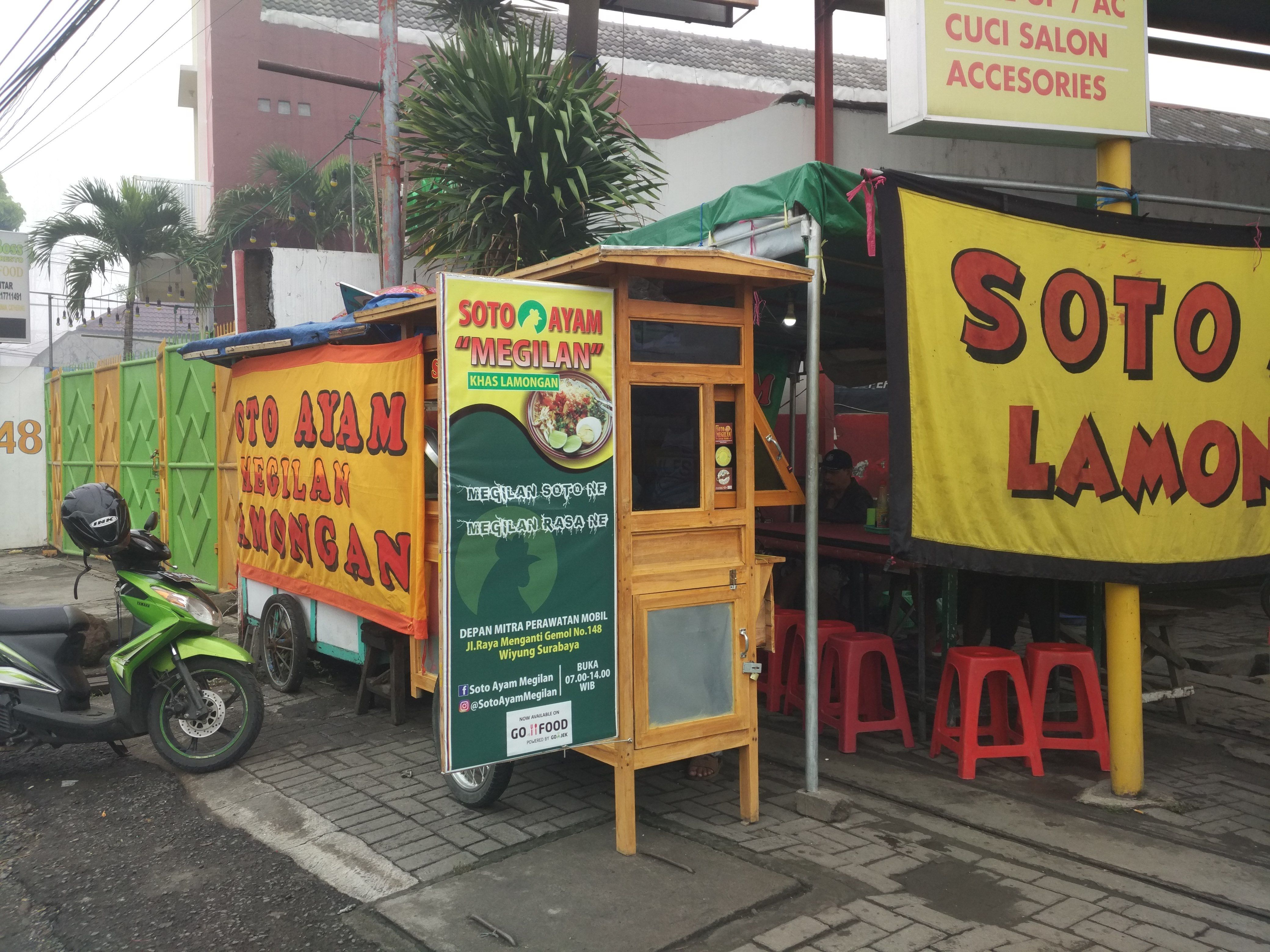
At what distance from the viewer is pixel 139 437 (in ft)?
40.6

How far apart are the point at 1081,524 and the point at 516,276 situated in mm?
2977

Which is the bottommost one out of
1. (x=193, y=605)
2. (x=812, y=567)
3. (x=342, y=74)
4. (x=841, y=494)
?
(x=193, y=605)

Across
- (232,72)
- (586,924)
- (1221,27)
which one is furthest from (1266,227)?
(232,72)

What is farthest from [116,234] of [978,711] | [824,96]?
[978,711]

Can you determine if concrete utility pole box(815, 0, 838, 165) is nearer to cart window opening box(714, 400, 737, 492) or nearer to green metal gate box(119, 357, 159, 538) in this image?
cart window opening box(714, 400, 737, 492)

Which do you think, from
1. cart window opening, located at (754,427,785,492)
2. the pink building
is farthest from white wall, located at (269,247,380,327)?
the pink building

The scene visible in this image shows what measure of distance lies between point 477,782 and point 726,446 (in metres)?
2.00

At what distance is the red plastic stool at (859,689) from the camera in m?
5.80

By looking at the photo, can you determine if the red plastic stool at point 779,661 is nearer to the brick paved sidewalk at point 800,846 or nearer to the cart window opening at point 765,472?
the brick paved sidewalk at point 800,846

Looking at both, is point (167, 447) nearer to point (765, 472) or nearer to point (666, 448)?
point (765, 472)

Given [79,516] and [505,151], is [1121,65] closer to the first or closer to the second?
[505,151]

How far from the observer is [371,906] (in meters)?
3.92

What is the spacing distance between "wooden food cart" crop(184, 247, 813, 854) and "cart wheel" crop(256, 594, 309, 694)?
3.20 meters

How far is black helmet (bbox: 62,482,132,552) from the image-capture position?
5.57 metres
